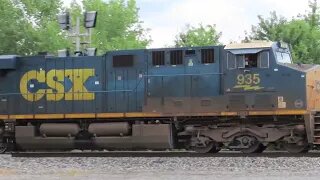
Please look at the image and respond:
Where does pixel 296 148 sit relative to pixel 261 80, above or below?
below

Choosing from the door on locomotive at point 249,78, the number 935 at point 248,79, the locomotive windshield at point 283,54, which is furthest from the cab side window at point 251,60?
the locomotive windshield at point 283,54

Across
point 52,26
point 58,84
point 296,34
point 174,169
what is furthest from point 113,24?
point 174,169

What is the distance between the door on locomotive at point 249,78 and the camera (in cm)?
1697

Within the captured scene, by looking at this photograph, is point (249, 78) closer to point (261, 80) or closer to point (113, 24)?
point (261, 80)

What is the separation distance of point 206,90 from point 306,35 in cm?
2554

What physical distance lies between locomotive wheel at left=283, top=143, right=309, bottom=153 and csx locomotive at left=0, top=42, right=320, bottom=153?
31 millimetres

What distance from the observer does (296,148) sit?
16.9 metres

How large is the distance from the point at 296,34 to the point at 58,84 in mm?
25866

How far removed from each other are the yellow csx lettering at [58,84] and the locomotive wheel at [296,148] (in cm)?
655

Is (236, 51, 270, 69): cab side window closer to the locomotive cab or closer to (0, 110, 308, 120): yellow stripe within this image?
the locomotive cab

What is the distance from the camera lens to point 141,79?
18359mm

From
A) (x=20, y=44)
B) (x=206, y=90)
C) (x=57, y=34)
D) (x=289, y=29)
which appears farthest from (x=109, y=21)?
(x=206, y=90)

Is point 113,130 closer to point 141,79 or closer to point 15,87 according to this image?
point 141,79

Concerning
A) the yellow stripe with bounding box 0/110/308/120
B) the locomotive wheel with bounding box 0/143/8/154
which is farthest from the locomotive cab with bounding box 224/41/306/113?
the locomotive wheel with bounding box 0/143/8/154
